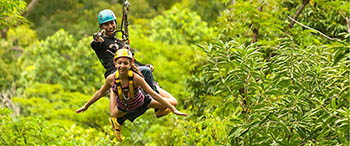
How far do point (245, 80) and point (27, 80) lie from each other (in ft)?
66.8

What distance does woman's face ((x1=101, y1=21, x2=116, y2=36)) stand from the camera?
6426 millimetres

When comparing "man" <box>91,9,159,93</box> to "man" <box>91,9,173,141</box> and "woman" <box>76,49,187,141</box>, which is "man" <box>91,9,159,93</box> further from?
"woman" <box>76,49,187,141</box>

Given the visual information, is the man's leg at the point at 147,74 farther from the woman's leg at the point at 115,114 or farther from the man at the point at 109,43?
the woman's leg at the point at 115,114

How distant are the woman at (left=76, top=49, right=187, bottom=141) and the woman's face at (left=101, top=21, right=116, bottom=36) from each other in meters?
0.57

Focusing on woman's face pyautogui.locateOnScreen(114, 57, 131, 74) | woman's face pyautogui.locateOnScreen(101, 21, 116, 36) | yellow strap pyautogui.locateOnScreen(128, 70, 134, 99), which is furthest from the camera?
woman's face pyautogui.locateOnScreen(101, 21, 116, 36)

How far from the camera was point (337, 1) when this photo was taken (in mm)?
10391

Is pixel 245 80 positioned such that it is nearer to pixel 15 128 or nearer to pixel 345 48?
pixel 345 48

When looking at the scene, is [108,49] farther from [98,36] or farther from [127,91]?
[127,91]

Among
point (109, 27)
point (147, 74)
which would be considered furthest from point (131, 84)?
point (109, 27)

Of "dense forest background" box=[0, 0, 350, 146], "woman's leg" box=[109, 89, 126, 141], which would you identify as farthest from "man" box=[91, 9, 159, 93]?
"dense forest background" box=[0, 0, 350, 146]

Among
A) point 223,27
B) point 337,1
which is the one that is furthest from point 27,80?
point 337,1

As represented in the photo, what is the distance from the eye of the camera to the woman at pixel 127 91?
5.82 metres

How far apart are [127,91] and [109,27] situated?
76 cm

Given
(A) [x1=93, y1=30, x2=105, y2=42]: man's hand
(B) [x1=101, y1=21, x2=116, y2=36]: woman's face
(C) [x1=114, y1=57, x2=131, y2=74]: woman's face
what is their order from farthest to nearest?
(B) [x1=101, y1=21, x2=116, y2=36]: woman's face < (A) [x1=93, y1=30, x2=105, y2=42]: man's hand < (C) [x1=114, y1=57, x2=131, y2=74]: woman's face
